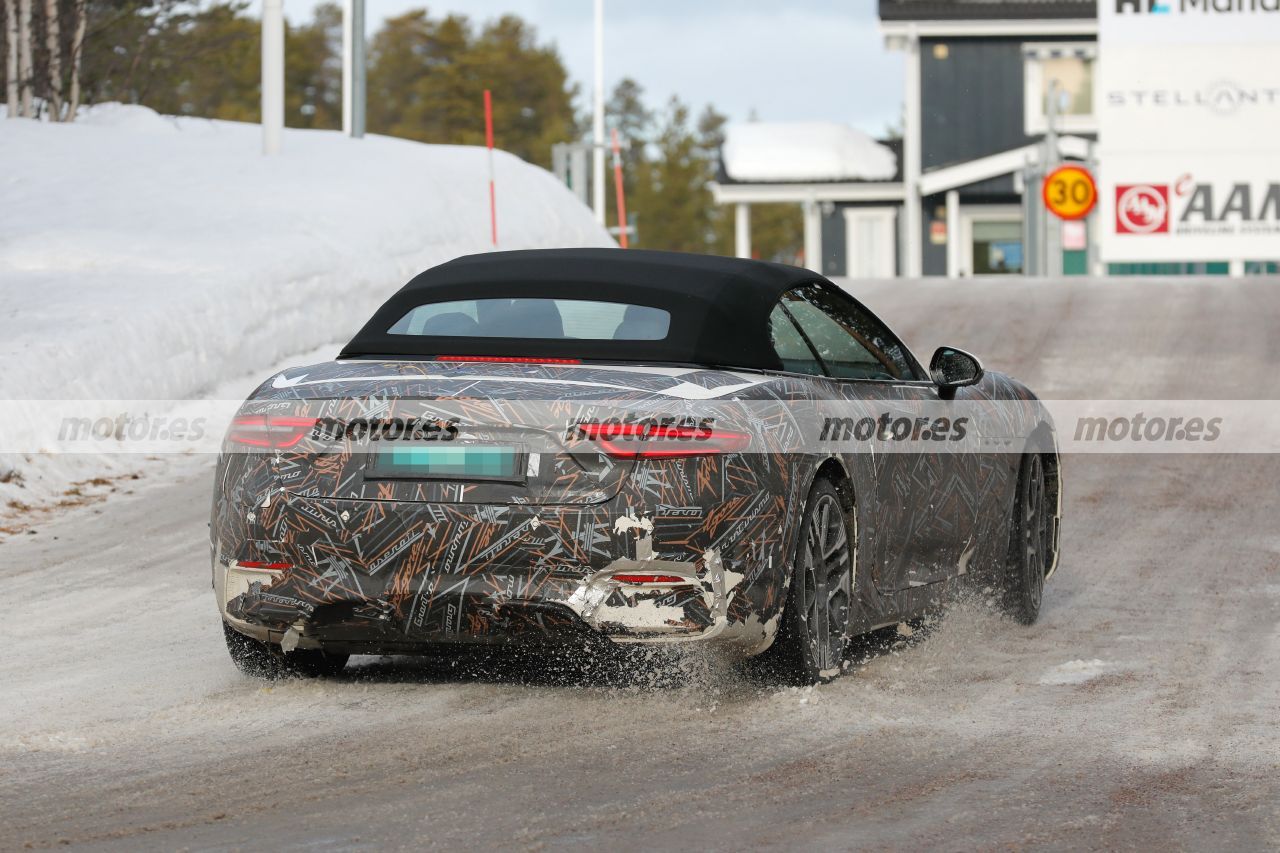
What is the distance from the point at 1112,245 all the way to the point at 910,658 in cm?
3320

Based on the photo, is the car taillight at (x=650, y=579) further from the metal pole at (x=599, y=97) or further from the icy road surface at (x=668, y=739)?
the metal pole at (x=599, y=97)

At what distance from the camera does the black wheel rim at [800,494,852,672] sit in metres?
6.47

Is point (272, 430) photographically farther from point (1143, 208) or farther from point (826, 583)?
point (1143, 208)

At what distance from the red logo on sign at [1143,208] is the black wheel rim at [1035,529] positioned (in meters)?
31.3

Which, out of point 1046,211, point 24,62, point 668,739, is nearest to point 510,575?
point 668,739

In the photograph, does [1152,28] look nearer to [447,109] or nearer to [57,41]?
[57,41]

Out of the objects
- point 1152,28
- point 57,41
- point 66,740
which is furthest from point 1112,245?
point 66,740

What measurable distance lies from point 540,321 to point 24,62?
21635mm

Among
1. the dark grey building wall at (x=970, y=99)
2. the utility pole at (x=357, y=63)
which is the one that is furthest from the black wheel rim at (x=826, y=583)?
the dark grey building wall at (x=970, y=99)

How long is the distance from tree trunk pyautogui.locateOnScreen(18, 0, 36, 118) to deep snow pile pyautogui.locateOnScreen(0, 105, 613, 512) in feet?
4.09

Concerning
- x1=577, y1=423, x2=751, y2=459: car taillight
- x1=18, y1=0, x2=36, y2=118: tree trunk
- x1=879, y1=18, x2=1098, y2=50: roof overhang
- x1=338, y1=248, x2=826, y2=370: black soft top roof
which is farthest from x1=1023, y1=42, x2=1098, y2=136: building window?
x1=577, y1=423, x2=751, y2=459: car taillight

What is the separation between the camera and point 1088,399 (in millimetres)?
17016

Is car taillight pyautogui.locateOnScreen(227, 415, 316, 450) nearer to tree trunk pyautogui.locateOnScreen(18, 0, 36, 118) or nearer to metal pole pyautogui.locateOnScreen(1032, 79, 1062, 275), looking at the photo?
tree trunk pyautogui.locateOnScreen(18, 0, 36, 118)

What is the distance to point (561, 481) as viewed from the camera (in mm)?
5922
